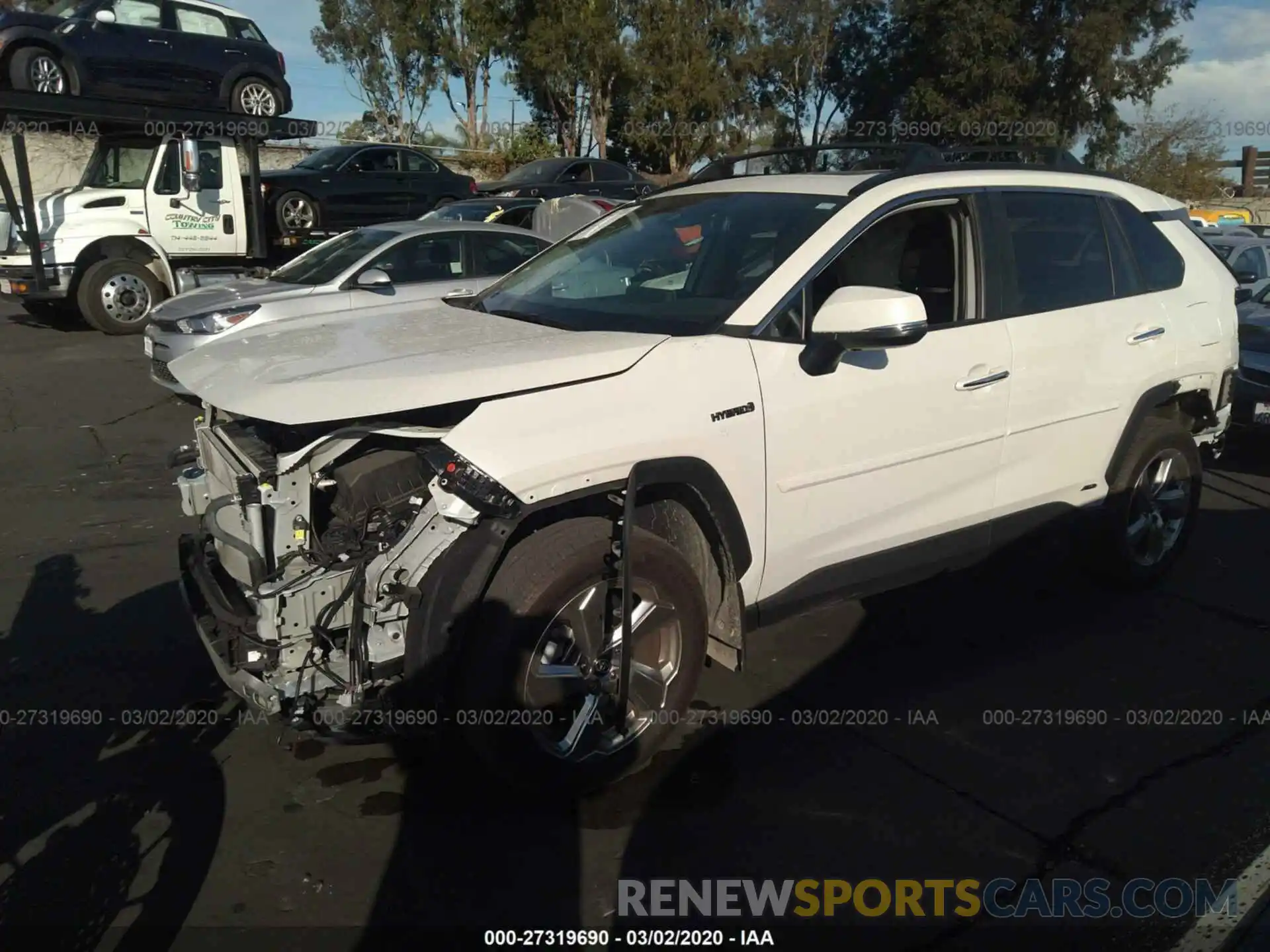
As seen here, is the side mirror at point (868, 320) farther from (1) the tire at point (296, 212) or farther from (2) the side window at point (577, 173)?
(2) the side window at point (577, 173)

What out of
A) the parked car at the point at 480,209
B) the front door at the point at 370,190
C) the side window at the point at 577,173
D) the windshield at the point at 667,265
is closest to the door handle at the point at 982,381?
the windshield at the point at 667,265

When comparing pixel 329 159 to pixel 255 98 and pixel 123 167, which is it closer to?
pixel 255 98

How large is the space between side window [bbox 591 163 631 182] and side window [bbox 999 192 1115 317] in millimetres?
13907

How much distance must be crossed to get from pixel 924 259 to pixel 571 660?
2.24m

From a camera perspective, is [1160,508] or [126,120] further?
[126,120]

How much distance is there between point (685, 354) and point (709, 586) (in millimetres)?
812

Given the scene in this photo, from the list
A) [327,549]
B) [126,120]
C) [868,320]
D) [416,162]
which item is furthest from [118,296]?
[868,320]

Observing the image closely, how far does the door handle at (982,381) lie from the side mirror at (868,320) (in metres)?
0.58

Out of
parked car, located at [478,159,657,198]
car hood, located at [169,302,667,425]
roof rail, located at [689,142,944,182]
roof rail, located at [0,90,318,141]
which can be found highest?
roof rail, located at [0,90,318,141]

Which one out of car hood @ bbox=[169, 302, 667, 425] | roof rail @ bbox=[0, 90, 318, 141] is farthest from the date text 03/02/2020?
roof rail @ bbox=[0, 90, 318, 141]

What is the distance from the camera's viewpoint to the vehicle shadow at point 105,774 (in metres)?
2.86

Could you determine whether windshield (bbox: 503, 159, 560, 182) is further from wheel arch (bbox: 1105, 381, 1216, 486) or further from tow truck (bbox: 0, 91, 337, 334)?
wheel arch (bbox: 1105, 381, 1216, 486)

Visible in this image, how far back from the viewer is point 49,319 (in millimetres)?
13836

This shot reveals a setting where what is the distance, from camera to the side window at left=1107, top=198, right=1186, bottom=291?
4.91 m
